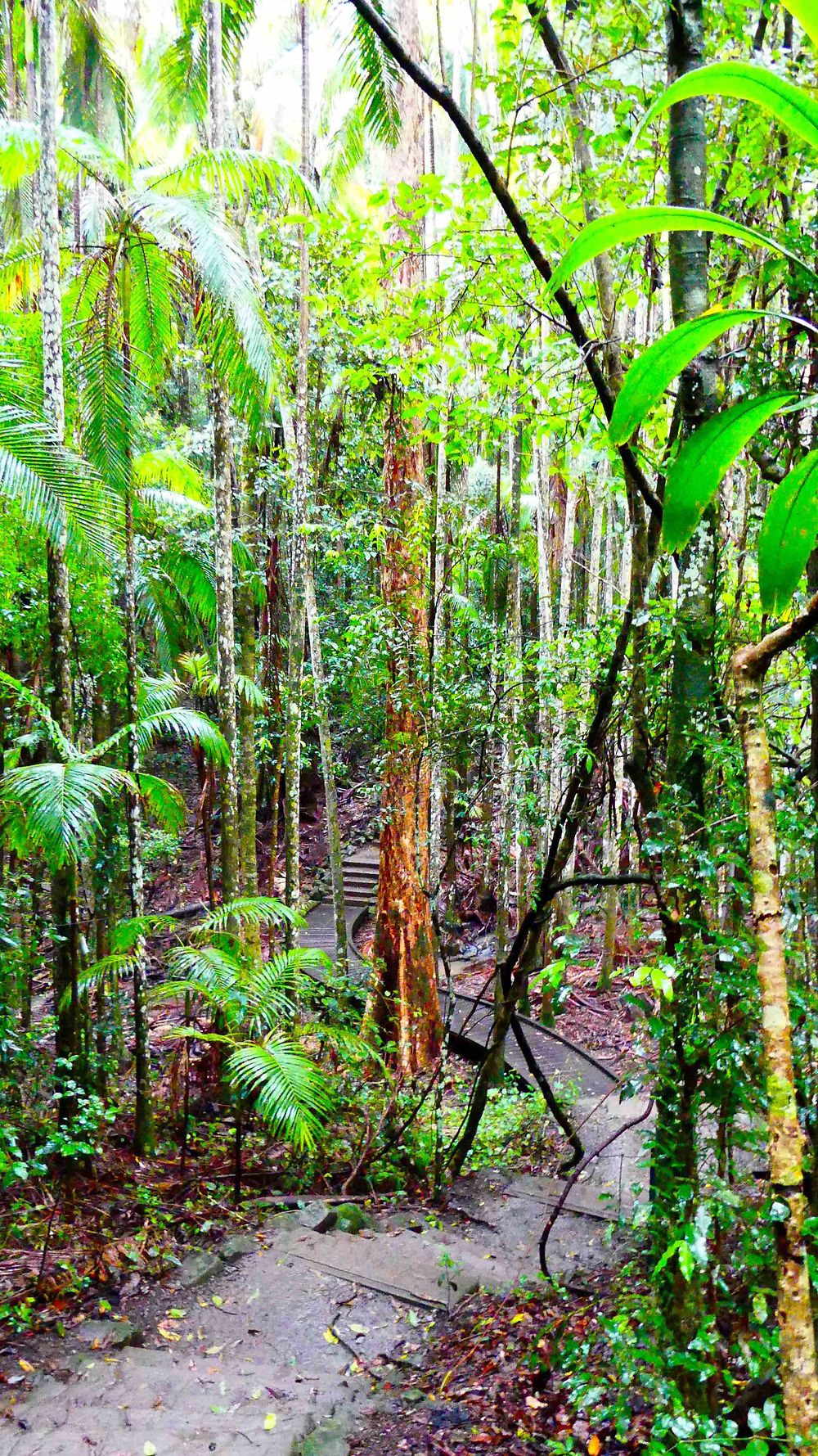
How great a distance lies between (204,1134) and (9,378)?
222 inches

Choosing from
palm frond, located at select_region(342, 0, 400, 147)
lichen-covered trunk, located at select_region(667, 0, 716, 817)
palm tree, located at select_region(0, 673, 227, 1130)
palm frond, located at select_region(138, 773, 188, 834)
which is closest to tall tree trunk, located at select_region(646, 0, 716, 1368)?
lichen-covered trunk, located at select_region(667, 0, 716, 817)

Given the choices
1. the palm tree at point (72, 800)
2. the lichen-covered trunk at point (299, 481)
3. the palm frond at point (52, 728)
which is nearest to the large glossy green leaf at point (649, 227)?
the palm tree at point (72, 800)

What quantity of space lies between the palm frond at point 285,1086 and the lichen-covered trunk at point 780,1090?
14.0 feet

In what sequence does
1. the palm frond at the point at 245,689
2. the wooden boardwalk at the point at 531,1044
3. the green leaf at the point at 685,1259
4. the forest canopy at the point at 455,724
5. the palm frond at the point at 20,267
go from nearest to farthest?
the green leaf at the point at 685,1259 < the forest canopy at the point at 455,724 < the palm frond at the point at 20,267 < the palm frond at the point at 245,689 < the wooden boardwalk at the point at 531,1044

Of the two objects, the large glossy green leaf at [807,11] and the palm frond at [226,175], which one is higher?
the palm frond at [226,175]

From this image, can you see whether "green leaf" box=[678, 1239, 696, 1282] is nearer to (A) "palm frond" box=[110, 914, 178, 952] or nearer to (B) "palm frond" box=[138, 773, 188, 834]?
(A) "palm frond" box=[110, 914, 178, 952]

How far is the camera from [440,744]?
25.1ft

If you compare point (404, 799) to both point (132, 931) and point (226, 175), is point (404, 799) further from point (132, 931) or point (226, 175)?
point (226, 175)

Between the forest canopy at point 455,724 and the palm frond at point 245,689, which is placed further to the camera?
the palm frond at point 245,689

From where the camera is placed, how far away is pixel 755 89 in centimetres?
100

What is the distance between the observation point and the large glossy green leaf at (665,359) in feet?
3.54

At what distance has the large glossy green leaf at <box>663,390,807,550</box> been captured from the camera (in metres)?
1.12

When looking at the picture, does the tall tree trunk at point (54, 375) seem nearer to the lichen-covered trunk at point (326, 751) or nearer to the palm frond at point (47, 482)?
the palm frond at point (47, 482)

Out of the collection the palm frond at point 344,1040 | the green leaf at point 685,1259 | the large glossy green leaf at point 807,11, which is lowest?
the palm frond at point 344,1040
